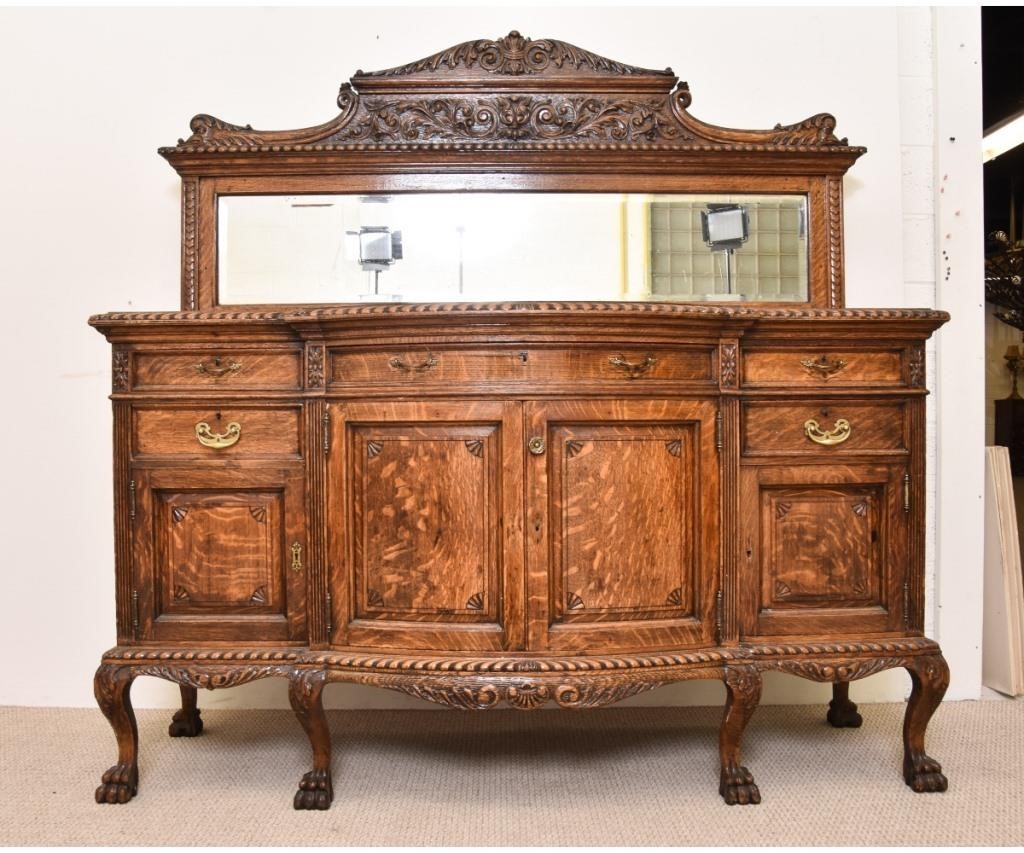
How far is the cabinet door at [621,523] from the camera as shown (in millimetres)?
1843

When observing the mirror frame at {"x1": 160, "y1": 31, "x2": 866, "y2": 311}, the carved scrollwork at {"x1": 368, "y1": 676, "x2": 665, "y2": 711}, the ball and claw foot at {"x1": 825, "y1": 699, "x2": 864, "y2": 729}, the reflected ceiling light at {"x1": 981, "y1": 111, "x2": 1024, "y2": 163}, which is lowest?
the ball and claw foot at {"x1": 825, "y1": 699, "x2": 864, "y2": 729}

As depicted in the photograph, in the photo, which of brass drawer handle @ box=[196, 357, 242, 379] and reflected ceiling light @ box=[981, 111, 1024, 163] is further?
reflected ceiling light @ box=[981, 111, 1024, 163]

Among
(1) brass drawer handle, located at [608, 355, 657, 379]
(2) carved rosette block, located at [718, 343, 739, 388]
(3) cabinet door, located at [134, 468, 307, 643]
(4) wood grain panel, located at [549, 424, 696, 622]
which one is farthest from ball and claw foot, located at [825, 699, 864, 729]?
(3) cabinet door, located at [134, 468, 307, 643]

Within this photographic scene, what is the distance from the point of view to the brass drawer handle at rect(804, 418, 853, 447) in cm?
196

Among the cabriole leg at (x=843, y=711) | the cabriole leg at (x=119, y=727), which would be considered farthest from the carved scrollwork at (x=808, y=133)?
the cabriole leg at (x=119, y=727)

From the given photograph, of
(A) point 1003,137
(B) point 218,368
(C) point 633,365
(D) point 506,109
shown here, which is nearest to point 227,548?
(B) point 218,368

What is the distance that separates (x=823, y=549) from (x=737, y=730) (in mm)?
500

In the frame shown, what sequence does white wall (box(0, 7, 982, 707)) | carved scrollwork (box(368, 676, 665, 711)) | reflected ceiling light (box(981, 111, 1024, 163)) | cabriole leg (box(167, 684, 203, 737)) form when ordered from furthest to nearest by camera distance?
reflected ceiling light (box(981, 111, 1024, 163)) < white wall (box(0, 7, 982, 707)) < cabriole leg (box(167, 684, 203, 737)) < carved scrollwork (box(368, 676, 665, 711))

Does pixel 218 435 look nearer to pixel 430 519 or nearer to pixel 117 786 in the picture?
pixel 430 519

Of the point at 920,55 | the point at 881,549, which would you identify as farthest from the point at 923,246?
the point at 881,549

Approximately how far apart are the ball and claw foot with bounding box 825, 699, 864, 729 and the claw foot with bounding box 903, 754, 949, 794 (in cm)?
41

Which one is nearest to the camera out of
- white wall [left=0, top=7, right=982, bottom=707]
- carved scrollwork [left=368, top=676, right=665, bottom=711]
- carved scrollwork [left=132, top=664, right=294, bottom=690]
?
carved scrollwork [left=368, top=676, right=665, bottom=711]

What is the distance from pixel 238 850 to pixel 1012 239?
344cm

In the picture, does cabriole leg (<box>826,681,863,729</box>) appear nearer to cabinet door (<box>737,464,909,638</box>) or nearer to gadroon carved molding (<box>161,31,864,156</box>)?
cabinet door (<box>737,464,909,638</box>)
